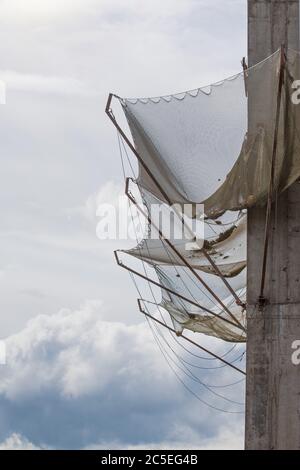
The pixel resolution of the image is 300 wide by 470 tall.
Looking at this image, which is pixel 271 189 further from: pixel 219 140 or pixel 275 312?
pixel 275 312

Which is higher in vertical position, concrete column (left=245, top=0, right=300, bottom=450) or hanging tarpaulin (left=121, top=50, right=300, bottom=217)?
hanging tarpaulin (left=121, top=50, right=300, bottom=217)

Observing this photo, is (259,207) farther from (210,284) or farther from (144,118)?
(210,284)

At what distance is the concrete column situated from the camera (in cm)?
3156

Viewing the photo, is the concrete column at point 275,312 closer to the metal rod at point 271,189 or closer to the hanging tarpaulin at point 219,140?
the metal rod at point 271,189

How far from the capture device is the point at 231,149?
32375mm

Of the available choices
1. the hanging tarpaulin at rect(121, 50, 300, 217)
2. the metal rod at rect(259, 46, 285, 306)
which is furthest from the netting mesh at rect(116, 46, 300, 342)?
the metal rod at rect(259, 46, 285, 306)

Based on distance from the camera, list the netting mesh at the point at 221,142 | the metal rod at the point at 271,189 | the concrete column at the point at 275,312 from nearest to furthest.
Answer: the metal rod at the point at 271,189
the concrete column at the point at 275,312
the netting mesh at the point at 221,142

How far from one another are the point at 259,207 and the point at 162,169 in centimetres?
283

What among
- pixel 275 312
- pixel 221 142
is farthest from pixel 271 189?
pixel 275 312

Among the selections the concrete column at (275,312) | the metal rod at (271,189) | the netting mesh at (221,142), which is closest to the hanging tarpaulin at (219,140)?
the netting mesh at (221,142)

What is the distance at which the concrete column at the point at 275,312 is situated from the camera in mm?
31562

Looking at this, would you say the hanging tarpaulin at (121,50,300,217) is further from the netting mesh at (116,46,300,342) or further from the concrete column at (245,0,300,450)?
the concrete column at (245,0,300,450)

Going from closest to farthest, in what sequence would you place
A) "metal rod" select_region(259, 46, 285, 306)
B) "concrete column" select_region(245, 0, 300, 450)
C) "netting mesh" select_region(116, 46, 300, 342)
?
"metal rod" select_region(259, 46, 285, 306)
"concrete column" select_region(245, 0, 300, 450)
"netting mesh" select_region(116, 46, 300, 342)
